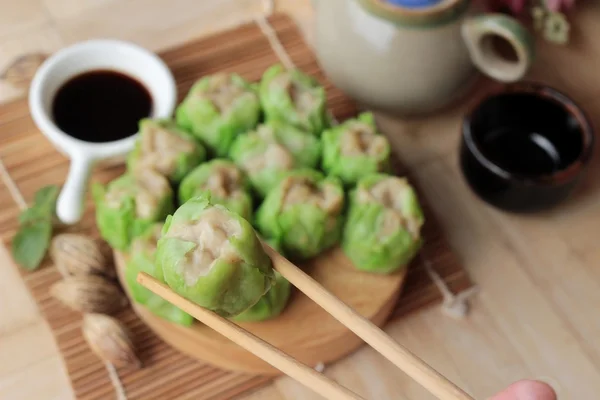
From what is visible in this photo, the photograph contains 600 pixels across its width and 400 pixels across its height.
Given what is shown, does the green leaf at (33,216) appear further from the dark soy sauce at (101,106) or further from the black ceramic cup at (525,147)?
the black ceramic cup at (525,147)

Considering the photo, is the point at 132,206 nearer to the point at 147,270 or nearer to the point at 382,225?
the point at 147,270

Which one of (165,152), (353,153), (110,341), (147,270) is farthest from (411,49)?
(110,341)

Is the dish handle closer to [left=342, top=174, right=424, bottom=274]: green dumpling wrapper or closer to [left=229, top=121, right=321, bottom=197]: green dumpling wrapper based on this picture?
[left=229, top=121, right=321, bottom=197]: green dumpling wrapper

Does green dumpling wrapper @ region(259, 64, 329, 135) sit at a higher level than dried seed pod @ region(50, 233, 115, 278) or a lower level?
higher

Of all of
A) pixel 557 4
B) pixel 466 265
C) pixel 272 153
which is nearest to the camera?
pixel 272 153

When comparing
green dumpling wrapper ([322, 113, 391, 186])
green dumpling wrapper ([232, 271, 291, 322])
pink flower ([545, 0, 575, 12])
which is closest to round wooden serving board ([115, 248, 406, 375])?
green dumpling wrapper ([232, 271, 291, 322])

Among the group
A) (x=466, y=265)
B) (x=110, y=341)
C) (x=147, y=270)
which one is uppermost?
(x=147, y=270)

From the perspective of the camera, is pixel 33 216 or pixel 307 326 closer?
pixel 307 326
